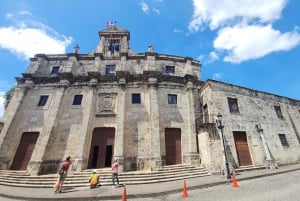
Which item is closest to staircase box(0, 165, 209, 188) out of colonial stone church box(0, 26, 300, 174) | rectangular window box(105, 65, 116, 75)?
colonial stone church box(0, 26, 300, 174)

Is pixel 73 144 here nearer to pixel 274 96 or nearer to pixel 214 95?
pixel 214 95

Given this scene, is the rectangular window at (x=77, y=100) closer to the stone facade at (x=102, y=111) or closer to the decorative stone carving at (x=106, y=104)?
the stone facade at (x=102, y=111)

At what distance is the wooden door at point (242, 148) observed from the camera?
1248 cm

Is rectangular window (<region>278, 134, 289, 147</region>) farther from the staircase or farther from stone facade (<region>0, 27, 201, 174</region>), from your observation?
the staircase

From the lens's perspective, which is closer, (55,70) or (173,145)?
(173,145)

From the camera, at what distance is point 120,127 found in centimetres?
1396

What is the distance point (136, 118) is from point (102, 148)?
13.0ft

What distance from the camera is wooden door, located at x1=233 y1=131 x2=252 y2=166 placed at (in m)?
12.5

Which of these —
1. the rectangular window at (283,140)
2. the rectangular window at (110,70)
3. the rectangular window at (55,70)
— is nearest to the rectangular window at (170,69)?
the rectangular window at (110,70)

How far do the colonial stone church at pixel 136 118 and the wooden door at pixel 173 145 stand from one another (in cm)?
8

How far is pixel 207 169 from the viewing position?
1166cm

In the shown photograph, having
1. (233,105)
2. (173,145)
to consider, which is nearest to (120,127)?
(173,145)

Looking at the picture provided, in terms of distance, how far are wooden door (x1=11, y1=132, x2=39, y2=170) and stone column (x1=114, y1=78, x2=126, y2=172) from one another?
7452 mm

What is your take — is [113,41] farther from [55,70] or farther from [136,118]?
[136,118]
